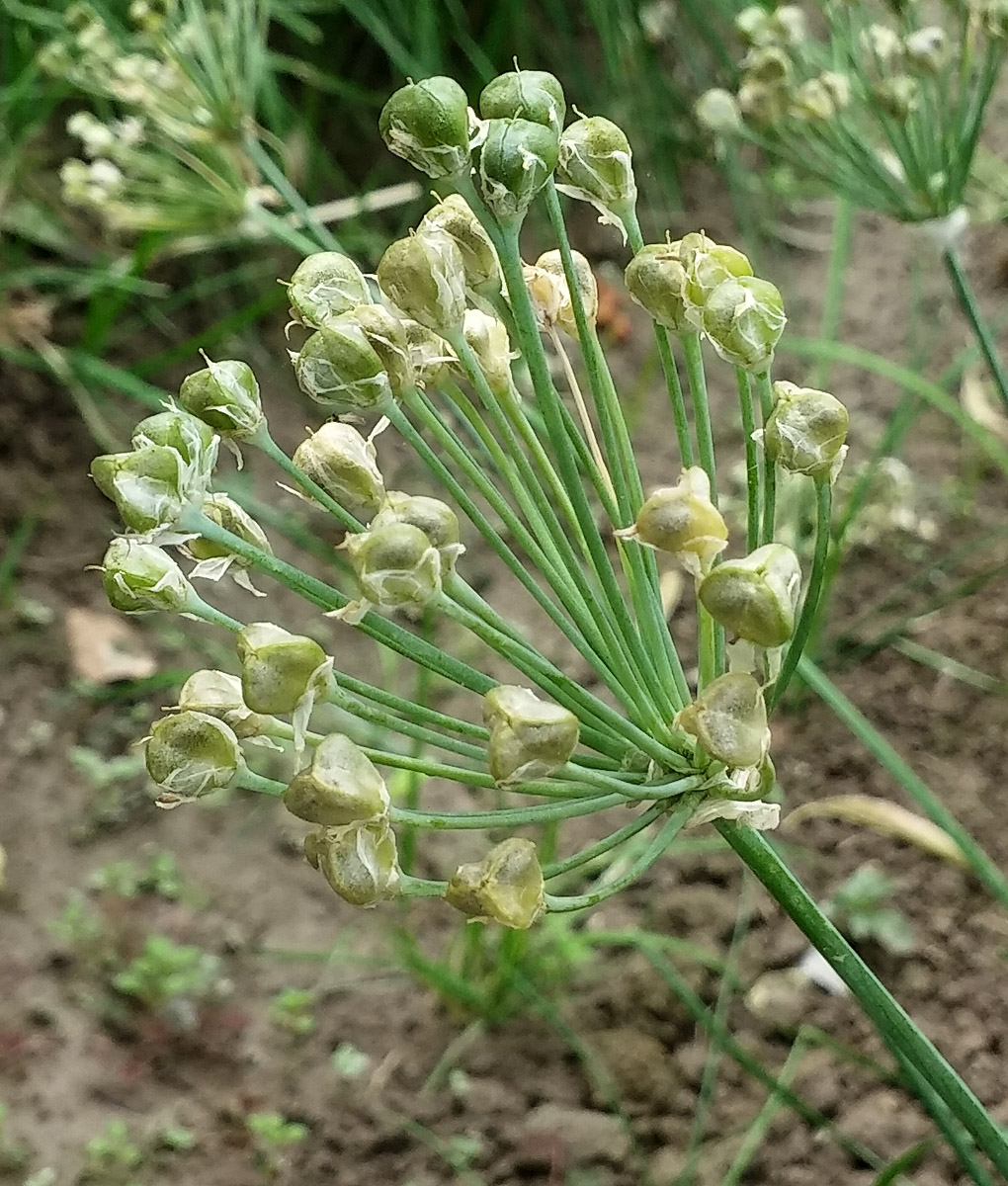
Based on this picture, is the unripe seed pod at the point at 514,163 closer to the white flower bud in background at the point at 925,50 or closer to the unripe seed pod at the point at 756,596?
the unripe seed pod at the point at 756,596

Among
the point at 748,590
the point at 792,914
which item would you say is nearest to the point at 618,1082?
the point at 792,914

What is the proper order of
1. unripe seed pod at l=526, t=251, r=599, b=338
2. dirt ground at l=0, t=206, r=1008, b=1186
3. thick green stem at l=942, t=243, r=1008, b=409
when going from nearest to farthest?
unripe seed pod at l=526, t=251, r=599, b=338 → thick green stem at l=942, t=243, r=1008, b=409 → dirt ground at l=0, t=206, r=1008, b=1186

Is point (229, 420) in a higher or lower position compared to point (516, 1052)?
higher

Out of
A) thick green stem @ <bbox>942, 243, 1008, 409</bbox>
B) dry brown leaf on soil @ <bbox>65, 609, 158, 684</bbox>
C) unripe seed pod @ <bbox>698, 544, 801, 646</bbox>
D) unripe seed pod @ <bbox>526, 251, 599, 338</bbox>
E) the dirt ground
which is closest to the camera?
unripe seed pod @ <bbox>698, 544, 801, 646</bbox>

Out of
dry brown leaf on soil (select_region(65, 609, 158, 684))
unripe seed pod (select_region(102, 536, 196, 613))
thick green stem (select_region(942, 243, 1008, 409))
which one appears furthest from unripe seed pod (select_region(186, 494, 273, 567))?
dry brown leaf on soil (select_region(65, 609, 158, 684))

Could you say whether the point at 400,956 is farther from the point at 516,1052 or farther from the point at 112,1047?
the point at 112,1047

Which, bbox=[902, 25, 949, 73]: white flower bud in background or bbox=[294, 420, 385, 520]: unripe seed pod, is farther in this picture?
bbox=[902, 25, 949, 73]: white flower bud in background

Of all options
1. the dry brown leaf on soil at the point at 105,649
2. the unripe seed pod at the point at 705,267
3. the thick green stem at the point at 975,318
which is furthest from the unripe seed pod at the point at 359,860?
the dry brown leaf on soil at the point at 105,649

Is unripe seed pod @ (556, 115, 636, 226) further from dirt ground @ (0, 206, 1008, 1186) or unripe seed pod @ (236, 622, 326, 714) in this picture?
dirt ground @ (0, 206, 1008, 1186)
